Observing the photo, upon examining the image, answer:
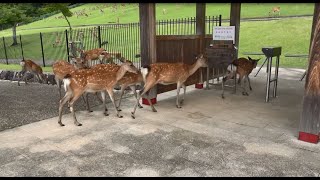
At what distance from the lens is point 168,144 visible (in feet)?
13.9

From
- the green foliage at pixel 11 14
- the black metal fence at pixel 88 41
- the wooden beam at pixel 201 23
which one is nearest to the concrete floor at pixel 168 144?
the wooden beam at pixel 201 23

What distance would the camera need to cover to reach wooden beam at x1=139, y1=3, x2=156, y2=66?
230 inches

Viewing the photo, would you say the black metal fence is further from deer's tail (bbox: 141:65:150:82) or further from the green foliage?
deer's tail (bbox: 141:65:150:82)

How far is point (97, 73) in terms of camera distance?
5.36 meters

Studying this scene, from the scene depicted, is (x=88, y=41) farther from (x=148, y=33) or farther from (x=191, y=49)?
(x=148, y=33)

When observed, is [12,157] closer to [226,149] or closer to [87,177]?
[87,177]

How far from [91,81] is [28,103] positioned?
7.29ft

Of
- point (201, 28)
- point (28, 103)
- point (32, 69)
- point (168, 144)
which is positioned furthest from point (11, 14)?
point (168, 144)

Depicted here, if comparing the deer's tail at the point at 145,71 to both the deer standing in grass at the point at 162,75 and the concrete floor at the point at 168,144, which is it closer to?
the deer standing in grass at the point at 162,75

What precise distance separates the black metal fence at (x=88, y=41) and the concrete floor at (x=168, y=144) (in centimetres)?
416

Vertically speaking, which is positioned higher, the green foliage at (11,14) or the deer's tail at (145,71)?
the green foliage at (11,14)

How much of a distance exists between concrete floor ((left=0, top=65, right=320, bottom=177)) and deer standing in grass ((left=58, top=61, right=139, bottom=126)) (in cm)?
43

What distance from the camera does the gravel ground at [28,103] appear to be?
215 inches

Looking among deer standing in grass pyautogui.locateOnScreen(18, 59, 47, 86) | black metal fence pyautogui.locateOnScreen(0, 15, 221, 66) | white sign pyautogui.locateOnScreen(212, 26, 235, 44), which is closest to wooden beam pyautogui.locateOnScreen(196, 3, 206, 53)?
white sign pyautogui.locateOnScreen(212, 26, 235, 44)
